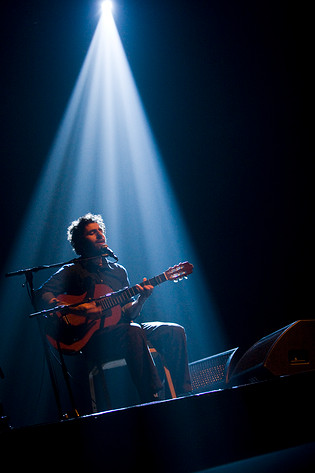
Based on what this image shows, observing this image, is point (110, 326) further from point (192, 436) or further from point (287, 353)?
point (192, 436)

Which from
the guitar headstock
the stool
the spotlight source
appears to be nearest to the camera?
the stool

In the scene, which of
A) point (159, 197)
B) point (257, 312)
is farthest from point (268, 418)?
point (159, 197)

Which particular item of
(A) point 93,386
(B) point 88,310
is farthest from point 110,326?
(A) point 93,386

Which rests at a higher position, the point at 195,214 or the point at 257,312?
the point at 195,214

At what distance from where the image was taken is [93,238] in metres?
3.08

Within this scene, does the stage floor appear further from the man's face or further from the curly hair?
the curly hair

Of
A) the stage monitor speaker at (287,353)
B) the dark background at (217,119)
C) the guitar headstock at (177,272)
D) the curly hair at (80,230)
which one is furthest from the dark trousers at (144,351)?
the dark background at (217,119)

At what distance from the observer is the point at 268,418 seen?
1320 millimetres

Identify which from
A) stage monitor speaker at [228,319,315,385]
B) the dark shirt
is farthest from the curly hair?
stage monitor speaker at [228,319,315,385]

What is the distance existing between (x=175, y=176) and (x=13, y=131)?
1.64 metres

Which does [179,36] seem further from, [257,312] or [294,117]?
[257,312]

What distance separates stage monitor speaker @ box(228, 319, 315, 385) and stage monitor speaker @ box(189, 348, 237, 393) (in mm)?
412

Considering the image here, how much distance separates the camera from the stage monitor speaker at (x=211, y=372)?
8.80ft

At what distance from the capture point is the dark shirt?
9.51 feet
